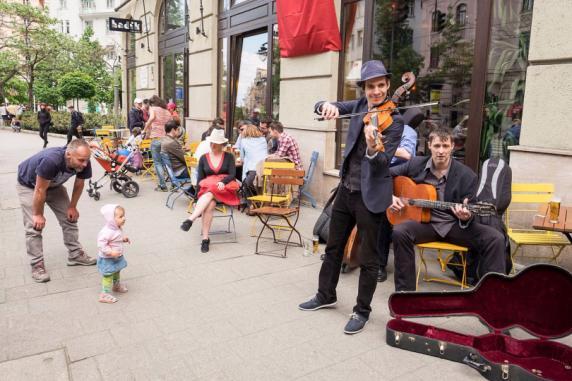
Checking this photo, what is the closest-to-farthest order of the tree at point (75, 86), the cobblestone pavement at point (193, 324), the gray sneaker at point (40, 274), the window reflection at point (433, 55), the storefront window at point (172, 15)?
the cobblestone pavement at point (193, 324) < the gray sneaker at point (40, 274) < the window reflection at point (433, 55) < the storefront window at point (172, 15) < the tree at point (75, 86)

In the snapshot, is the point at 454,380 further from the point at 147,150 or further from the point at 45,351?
the point at 147,150

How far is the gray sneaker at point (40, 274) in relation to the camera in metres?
4.48

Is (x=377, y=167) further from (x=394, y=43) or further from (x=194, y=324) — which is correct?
(x=394, y=43)

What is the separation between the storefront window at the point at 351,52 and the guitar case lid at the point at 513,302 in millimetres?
4399

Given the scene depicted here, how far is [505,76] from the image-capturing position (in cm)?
541

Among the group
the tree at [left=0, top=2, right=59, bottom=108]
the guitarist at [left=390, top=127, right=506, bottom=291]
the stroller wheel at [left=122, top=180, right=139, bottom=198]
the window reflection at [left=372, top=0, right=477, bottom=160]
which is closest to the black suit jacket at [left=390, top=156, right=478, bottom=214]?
the guitarist at [left=390, top=127, right=506, bottom=291]

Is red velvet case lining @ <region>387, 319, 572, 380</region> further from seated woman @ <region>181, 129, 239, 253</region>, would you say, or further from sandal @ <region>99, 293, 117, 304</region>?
seated woman @ <region>181, 129, 239, 253</region>

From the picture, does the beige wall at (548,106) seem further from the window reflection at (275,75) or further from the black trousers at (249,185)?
the window reflection at (275,75)

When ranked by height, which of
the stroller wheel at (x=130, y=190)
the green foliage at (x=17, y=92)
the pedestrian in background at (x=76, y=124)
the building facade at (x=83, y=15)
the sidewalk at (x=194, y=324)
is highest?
the building facade at (x=83, y=15)

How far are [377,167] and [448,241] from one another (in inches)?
52.6

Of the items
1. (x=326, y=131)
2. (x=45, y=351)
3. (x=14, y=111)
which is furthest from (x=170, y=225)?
(x=14, y=111)

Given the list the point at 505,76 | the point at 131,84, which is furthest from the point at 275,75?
the point at 131,84

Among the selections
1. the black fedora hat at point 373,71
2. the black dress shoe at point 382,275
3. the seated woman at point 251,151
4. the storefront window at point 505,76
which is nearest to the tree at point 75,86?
the seated woman at point 251,151

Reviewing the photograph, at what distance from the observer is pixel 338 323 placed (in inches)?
146
